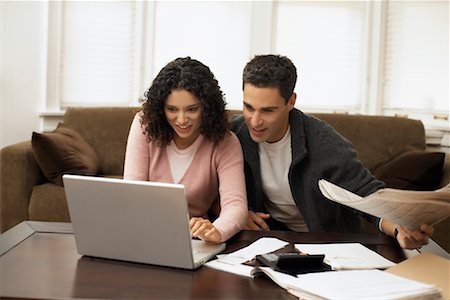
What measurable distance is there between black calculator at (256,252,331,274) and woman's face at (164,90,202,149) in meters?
0.63

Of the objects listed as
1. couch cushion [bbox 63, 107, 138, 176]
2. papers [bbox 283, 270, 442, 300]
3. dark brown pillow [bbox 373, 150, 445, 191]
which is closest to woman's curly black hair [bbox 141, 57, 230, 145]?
papers [bbox 283, 270, 442, 300]

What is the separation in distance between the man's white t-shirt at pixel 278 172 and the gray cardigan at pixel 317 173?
4 centimetres

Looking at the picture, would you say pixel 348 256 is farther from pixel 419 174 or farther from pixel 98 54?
pixel 98 54

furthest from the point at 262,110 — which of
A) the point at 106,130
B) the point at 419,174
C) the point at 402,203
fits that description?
the point at 106,130

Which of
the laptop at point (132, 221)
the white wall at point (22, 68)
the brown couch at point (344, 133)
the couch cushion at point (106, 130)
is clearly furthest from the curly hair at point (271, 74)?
the white wall at point (22, 68)

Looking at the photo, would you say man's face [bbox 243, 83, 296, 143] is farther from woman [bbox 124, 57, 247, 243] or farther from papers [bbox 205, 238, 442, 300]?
papers [bbox 205, 238, 442, 300]

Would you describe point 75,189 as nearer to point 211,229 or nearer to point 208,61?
point 211,229

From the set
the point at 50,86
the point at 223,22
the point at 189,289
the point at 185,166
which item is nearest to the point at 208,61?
the point at 223,22

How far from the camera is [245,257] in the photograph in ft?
4.33

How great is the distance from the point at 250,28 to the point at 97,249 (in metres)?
2.70

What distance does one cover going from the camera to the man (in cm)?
186

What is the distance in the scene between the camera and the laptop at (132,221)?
1.19 meters

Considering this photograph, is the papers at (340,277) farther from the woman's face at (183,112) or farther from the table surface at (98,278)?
the woman's face at (183,112)

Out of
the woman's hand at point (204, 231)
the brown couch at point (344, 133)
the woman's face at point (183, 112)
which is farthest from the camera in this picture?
the brown couch at point (344, 133)
